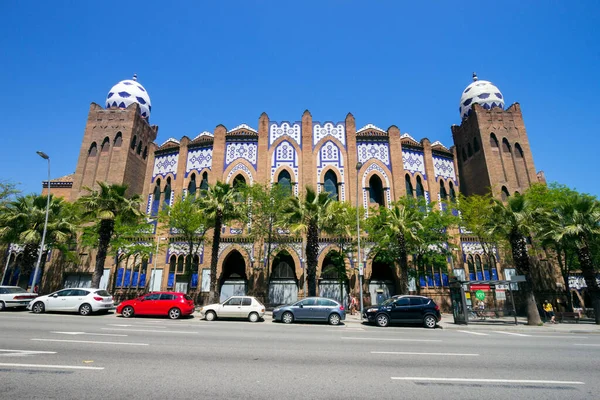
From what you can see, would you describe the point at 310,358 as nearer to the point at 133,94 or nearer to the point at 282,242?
the point at 282,242

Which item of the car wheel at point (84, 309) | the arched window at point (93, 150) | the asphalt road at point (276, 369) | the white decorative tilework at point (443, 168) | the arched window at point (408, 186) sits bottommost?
the asphalt road at point (276, 369)

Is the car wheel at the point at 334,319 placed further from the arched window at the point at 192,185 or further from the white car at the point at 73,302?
the arched window at the point at 192,185

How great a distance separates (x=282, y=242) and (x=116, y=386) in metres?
20.7

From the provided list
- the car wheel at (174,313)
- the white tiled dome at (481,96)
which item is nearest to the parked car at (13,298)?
the car wheel at (174,313)

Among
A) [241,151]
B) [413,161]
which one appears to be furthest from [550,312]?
[241,151]

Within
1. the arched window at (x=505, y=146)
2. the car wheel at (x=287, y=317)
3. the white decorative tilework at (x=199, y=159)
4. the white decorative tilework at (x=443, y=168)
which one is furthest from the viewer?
the white decorative tilework at (x=443, y=168)

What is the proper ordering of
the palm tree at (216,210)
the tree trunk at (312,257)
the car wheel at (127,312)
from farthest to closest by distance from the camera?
the palm tree at (216,210) → the tree trunk at (312,257) → the car wheel at (127,312)

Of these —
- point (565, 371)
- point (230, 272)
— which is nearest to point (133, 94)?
point (230, 272)

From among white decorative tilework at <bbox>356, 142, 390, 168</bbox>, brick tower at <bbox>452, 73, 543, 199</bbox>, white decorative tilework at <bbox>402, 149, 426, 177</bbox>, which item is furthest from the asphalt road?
brick tower at <bbox>452, 73, 543, 199</bbox>

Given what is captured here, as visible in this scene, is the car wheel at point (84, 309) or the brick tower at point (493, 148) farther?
the brick tower at point (493, 148)

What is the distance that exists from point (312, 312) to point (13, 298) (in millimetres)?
17711

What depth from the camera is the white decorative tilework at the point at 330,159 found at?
93.7 ft

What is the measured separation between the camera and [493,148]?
31031 millimetres

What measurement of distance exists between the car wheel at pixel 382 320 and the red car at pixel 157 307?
1057 centimetres
